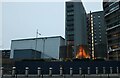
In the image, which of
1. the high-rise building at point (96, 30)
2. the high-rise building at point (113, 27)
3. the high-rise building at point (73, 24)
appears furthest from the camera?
the high-rise building at point (96, 30)

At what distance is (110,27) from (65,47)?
21.3m

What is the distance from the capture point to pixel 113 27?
97375 millimetres

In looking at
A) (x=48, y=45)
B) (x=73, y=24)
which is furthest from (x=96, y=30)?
(x=48, y=45)

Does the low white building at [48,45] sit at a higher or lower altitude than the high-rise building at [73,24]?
lower

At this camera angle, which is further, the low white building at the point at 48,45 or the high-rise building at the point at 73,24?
the high-rise building at the point at 73,24

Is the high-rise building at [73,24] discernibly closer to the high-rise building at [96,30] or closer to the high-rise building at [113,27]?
the high-rise building at [113,27]

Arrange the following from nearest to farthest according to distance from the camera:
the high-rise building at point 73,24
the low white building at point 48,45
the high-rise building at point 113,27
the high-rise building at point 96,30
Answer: the high-rise building at point 113,27 < the low white building at point 48,45 < the high-rise building at point 73,24 < the high-rise building at point 96,30

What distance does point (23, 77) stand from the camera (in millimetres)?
22938

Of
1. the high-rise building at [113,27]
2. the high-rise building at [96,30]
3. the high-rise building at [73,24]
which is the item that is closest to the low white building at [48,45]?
the high-rise building at [73,24]

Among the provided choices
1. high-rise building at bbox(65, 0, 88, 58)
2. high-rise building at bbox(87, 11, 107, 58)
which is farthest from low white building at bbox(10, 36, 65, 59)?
high-rise building at bbox(87, 11, 107, 58)

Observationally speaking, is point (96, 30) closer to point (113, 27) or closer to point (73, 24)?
point (73, 24)

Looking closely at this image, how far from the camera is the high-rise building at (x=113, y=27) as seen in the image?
93.0 m

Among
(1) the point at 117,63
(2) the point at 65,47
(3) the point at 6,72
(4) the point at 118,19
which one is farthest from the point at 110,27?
(3) the point at 6,72

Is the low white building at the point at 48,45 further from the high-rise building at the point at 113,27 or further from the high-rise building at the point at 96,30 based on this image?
the high-rise building at the point at 96,30
